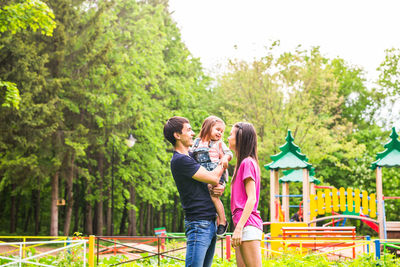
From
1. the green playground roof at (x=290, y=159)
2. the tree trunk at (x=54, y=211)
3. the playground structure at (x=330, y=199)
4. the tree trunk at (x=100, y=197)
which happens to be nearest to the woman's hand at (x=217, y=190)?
the playground structure at (x=330, y=199)

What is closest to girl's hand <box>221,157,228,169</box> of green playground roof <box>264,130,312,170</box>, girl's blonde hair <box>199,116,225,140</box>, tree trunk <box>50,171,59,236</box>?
girl's blonde hair <box>199,116,225,140</box>

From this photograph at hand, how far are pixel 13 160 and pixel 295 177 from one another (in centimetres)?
1281

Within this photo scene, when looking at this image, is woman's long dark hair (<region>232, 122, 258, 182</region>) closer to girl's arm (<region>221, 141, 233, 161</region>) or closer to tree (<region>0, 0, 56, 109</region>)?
girl's arm (<region>221, 141, 233, 161</region>)

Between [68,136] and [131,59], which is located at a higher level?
[131,59]

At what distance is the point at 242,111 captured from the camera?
2873cm

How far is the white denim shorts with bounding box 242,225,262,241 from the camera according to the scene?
3836 millimetres

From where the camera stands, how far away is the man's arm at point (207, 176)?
3848 millimetres

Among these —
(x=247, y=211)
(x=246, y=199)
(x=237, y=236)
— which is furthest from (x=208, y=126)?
(x=237, y=236)

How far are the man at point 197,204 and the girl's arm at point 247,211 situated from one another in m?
0.23

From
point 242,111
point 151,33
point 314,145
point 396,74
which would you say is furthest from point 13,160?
point 396,74

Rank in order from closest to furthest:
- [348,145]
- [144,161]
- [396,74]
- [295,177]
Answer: [295,177]
[144,161]
[348,145]
[396,74]

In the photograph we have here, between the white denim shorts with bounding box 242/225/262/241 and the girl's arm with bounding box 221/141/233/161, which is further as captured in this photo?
the girl's arm with bounding box 221/141/233/161

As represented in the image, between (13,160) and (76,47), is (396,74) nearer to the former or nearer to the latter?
(76,47)

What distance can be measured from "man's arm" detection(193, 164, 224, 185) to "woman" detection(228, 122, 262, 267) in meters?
0.24
